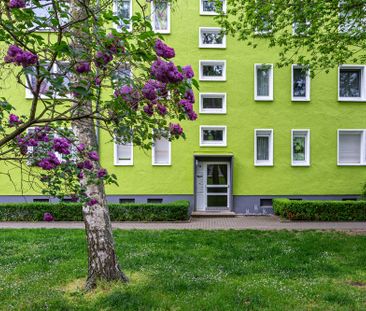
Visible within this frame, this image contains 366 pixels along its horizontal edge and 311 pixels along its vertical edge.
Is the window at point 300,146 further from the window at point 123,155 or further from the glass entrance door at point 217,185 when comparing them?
the window at point 123,155

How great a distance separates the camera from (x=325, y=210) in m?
14.3

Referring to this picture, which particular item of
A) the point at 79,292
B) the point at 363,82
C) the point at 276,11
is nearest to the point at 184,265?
the point at 79,292

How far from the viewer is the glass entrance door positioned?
1695 cm

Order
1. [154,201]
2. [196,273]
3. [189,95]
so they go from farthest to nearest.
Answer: [154,201], [196,273], [189,95]

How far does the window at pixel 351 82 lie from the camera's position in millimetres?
17047

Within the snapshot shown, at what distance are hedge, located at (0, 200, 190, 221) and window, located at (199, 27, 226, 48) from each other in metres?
8.09

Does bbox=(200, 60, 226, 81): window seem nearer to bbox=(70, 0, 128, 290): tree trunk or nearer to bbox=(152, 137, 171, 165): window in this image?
bbox=(152, 137, 171, 165): window

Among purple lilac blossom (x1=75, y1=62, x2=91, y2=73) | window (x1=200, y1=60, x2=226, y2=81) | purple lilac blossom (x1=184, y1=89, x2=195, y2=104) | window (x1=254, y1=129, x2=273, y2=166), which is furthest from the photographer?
window (x1=254, y1=129, x2=273, y2=166)

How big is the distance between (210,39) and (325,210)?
9863mm

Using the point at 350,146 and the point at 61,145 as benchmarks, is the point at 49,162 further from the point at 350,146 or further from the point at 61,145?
the point at 350,146

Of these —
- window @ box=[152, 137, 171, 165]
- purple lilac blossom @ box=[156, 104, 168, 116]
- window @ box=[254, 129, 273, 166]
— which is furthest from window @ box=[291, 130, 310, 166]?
purple lilac blossom @ box=[156, 104, 168, 116]

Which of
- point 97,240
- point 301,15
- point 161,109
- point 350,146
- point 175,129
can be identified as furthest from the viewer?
point 350,146

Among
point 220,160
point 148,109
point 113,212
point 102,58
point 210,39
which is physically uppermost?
point 210,39

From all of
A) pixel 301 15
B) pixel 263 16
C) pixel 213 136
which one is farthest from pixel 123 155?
pixel 301 15
